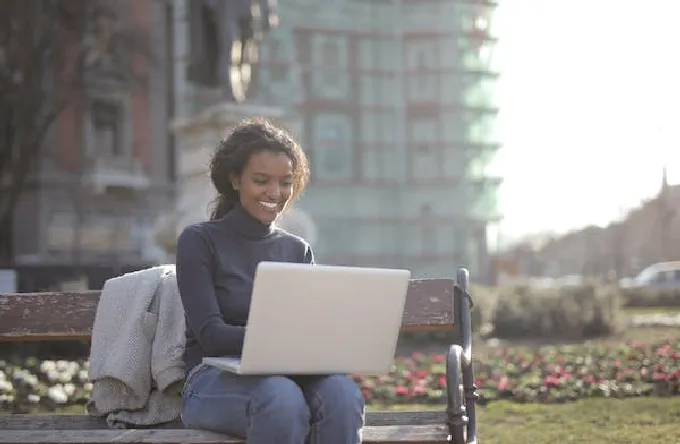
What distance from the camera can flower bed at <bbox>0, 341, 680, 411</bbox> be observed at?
723 centimetres

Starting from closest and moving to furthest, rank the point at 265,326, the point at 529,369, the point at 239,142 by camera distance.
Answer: the point at 265,326
the point at 239,142
the point at 529,369

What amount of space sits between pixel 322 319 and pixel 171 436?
1.93 ft

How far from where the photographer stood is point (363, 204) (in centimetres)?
4553

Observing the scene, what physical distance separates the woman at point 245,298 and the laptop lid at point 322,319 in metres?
0.11

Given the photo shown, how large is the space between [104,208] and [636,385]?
89.4 ft

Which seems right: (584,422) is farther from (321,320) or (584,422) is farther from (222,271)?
(321,320)

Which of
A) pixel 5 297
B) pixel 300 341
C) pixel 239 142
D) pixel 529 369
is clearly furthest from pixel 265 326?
pixel 529 369

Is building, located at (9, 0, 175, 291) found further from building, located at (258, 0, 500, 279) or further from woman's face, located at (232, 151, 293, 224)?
woman's face, located at (232, 151, 293, 224)

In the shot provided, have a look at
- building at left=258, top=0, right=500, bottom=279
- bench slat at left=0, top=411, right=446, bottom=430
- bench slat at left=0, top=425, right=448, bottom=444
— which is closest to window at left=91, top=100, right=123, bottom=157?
building at left=258, top=0, right=500, bottom=279

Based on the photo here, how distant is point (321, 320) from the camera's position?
9.39ft

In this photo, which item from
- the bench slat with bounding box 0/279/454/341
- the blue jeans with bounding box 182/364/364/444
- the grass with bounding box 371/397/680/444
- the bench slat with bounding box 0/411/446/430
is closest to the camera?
the blue jeans with bounding box 182/364/364/444

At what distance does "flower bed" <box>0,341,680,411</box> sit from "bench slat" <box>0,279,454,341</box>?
298cm

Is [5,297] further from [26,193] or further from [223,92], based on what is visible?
[26,193]

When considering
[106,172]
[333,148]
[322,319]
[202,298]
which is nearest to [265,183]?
[202,298]
